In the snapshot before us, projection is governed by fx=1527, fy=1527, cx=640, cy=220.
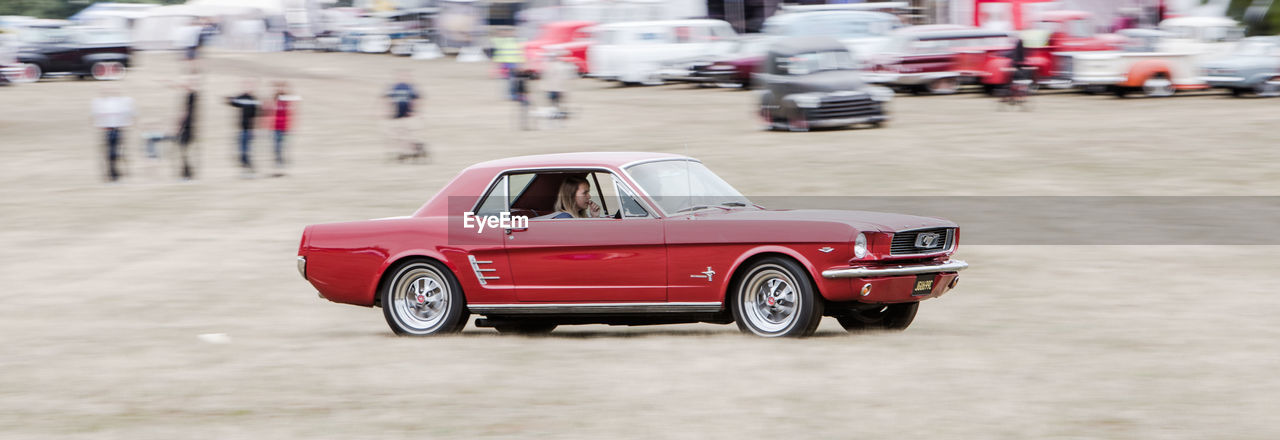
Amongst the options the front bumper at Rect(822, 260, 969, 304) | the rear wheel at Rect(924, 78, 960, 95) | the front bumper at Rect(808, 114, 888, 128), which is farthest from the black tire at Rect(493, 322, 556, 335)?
the rear wheel at Rect(924, 78, 960, 95)

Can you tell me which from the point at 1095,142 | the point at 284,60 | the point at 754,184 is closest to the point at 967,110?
the point at 1095,142

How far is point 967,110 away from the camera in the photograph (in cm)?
2914

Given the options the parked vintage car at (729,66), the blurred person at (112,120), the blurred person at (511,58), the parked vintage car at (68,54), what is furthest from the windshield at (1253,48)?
the parked vintage car at (68,54)

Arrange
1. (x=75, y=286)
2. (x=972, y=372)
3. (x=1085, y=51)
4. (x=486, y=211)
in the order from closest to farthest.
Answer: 1. (x=972, y=372)
2. (x=486, y=211)
3. (x=75, y=286)
4. (x=1085, y=51)

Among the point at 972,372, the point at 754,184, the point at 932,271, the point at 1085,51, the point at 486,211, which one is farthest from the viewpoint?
the point at 1085,51

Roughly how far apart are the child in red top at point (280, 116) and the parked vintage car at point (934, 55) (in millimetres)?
13618

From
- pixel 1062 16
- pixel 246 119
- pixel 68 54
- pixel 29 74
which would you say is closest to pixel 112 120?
pixel 246 119

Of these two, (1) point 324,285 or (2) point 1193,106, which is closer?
(1) point 324,285

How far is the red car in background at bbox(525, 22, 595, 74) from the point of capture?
1619 inches

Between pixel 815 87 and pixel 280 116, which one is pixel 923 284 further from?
pixel 815 87

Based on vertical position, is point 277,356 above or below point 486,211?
below

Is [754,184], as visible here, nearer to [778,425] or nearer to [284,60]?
[778,425]

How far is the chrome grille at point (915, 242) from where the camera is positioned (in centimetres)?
890

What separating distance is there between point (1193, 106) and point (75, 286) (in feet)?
70.7
